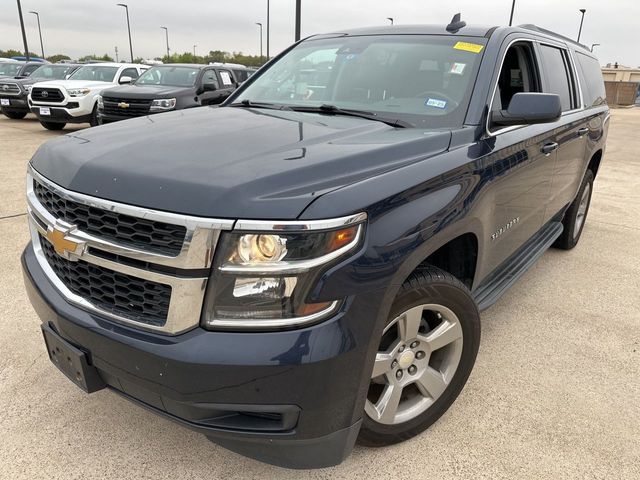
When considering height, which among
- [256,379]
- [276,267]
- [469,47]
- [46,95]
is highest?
[469,47]

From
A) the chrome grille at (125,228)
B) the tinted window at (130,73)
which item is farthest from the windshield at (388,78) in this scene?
the tinted window at (130,73)

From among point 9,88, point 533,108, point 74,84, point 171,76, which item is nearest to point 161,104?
point 171,76

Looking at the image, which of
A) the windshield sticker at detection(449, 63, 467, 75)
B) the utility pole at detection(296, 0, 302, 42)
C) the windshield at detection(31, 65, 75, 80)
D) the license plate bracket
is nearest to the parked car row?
the windshield at detection(31, 65, 75, 80)

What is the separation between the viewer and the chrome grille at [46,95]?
40.1ft

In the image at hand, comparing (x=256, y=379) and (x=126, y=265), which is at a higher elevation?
(x=126, y=265)

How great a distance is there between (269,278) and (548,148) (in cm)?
244

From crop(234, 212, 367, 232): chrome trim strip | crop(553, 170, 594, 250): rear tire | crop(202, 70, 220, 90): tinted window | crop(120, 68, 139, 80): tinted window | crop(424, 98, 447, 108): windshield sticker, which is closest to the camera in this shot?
crop(234, 212, 367, 232): chrome trim strip

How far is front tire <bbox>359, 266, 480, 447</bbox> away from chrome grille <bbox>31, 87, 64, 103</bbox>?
40.8 ft

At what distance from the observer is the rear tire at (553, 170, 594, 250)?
481 centimetres

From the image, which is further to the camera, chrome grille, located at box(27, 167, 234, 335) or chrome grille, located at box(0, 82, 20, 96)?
chrome grille, located at box(0, 82, 20, 96)

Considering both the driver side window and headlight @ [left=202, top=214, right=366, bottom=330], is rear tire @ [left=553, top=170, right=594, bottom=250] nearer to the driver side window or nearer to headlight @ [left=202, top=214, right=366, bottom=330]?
the driver side window

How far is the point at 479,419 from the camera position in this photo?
2547mm

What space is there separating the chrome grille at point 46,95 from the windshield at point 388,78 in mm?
10596

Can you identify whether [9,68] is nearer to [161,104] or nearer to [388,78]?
[161,104]
